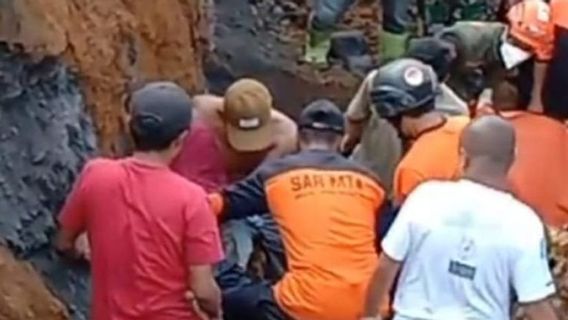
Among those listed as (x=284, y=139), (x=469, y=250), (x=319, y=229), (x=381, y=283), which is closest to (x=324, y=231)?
(x=319, y=229)

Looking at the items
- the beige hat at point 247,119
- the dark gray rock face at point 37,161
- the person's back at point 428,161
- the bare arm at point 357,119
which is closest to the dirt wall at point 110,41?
the dark gray rock face at point 37,161

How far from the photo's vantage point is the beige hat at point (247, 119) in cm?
873

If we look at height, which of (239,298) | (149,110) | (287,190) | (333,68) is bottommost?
(333,68)

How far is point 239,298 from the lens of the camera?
7.81 meters

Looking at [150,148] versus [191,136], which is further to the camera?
[191,136]

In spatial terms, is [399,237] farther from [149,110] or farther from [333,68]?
[333,68]

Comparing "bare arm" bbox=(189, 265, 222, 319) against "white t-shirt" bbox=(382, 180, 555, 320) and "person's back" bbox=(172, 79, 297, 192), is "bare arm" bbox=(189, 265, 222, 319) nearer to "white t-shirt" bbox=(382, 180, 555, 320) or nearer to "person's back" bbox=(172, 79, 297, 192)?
"white t-shirt" bbox=(382, 180, 555, 320)

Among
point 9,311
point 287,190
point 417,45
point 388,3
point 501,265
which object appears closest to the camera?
point 501,265

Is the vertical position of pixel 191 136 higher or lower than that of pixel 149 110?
lower

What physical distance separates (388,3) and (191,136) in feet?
19.9

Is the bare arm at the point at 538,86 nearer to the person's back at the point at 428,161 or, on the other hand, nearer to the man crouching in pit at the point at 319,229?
the person's back at the point at 428,161

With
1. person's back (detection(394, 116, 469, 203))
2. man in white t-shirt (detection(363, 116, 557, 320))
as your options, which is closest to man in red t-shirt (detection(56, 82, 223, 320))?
man in white t-shirt (detection(363, 116, 557, 320))

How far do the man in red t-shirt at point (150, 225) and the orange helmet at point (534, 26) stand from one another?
5.59ft

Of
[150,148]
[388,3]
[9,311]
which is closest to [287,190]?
[150,148]
